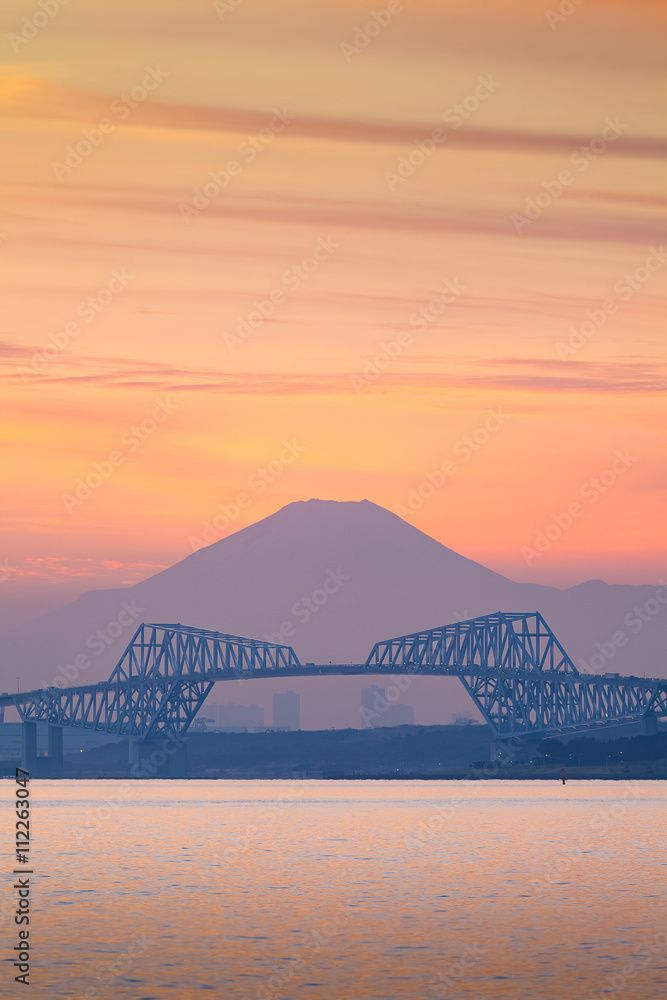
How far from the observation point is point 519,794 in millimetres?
177250

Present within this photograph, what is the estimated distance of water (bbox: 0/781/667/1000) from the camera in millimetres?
36438

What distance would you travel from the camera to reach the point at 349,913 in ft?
162

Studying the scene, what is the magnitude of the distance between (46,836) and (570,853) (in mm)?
31921

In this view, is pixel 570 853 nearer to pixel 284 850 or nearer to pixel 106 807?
pixel 284 850

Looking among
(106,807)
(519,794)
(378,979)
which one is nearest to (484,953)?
(378,979)

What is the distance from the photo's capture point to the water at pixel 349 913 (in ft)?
120
